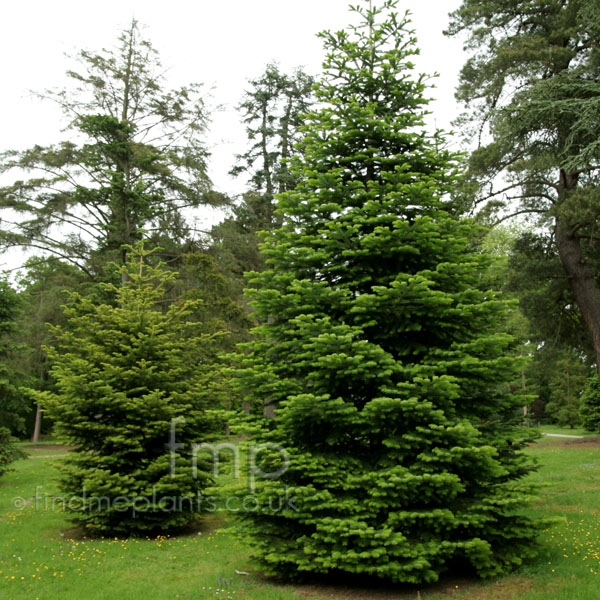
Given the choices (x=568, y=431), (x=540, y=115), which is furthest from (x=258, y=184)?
(x=568, y=431)

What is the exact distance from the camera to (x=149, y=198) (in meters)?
21.5

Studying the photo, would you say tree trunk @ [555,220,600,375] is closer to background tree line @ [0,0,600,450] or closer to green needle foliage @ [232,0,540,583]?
background tree line @ [0,0,600,450]

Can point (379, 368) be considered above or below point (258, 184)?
below

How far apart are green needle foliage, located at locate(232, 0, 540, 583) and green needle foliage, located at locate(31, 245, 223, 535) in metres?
2.77

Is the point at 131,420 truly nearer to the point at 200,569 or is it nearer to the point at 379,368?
the point at 200,569

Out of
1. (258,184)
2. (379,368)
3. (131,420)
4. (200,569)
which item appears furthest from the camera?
(258,184)

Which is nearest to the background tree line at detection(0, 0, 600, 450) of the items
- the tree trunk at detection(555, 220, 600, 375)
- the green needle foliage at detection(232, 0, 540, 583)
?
the tree trunk at detection(555, 220, 600, 375)

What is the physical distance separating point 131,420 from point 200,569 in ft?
10.1

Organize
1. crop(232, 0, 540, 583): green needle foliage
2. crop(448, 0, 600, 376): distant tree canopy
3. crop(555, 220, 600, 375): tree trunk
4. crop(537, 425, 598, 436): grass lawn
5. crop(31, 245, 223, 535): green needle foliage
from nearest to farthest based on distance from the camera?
crop(232, 0, 540, 583): green needle foliage
crop(31, 245, 223, 535): green needle foliage
crop(448, 0, 600, 376): distant tree canopy
crop(555, 220, 600, 375): tree trunk
crop(537, 425, 598, 436): grass lawn

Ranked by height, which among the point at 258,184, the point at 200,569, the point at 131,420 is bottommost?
the point at 200,569

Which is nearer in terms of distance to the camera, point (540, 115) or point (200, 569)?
point (200, 569)

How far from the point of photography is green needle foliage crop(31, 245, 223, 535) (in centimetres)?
930

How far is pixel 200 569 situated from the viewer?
750 centimetres

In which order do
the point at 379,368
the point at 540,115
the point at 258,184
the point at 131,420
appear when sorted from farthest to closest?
the point at 258,184 < the point at 540,115 < the point at 131,420 < the point at 379,368
